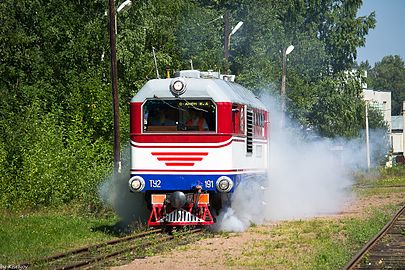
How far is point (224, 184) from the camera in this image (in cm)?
1752

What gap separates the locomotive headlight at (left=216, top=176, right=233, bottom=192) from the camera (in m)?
17.5

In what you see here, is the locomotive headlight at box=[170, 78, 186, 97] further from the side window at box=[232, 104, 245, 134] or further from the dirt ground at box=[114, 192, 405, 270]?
A: the dirt ground at box=[114, 192, 405, 270]

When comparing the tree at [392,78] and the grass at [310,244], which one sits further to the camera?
the tree at [392,78]

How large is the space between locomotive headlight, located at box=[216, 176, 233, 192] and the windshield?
3.64ft

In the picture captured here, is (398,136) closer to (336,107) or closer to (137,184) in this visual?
(336,107)

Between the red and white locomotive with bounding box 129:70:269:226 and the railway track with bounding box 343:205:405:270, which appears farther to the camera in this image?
the red and white locomotive with bounding box 129:70:269:226


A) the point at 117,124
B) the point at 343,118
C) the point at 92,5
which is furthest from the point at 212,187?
the point at 343,118

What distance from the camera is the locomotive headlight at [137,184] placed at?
17688 mm

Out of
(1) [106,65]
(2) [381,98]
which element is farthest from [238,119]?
(2) [381,98]

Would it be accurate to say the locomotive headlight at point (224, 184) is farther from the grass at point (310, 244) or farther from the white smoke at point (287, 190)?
the grass at point (310, 244)

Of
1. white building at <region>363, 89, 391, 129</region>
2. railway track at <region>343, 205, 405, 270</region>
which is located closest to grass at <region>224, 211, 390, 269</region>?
railway track at <region>343, 205, 405, 270</region>

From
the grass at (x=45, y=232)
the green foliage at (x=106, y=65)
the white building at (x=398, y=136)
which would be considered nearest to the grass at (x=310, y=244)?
the grass at (x=45, y=232)

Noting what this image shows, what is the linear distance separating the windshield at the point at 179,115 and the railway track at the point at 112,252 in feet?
7.55

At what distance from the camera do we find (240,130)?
18531 millimetres
